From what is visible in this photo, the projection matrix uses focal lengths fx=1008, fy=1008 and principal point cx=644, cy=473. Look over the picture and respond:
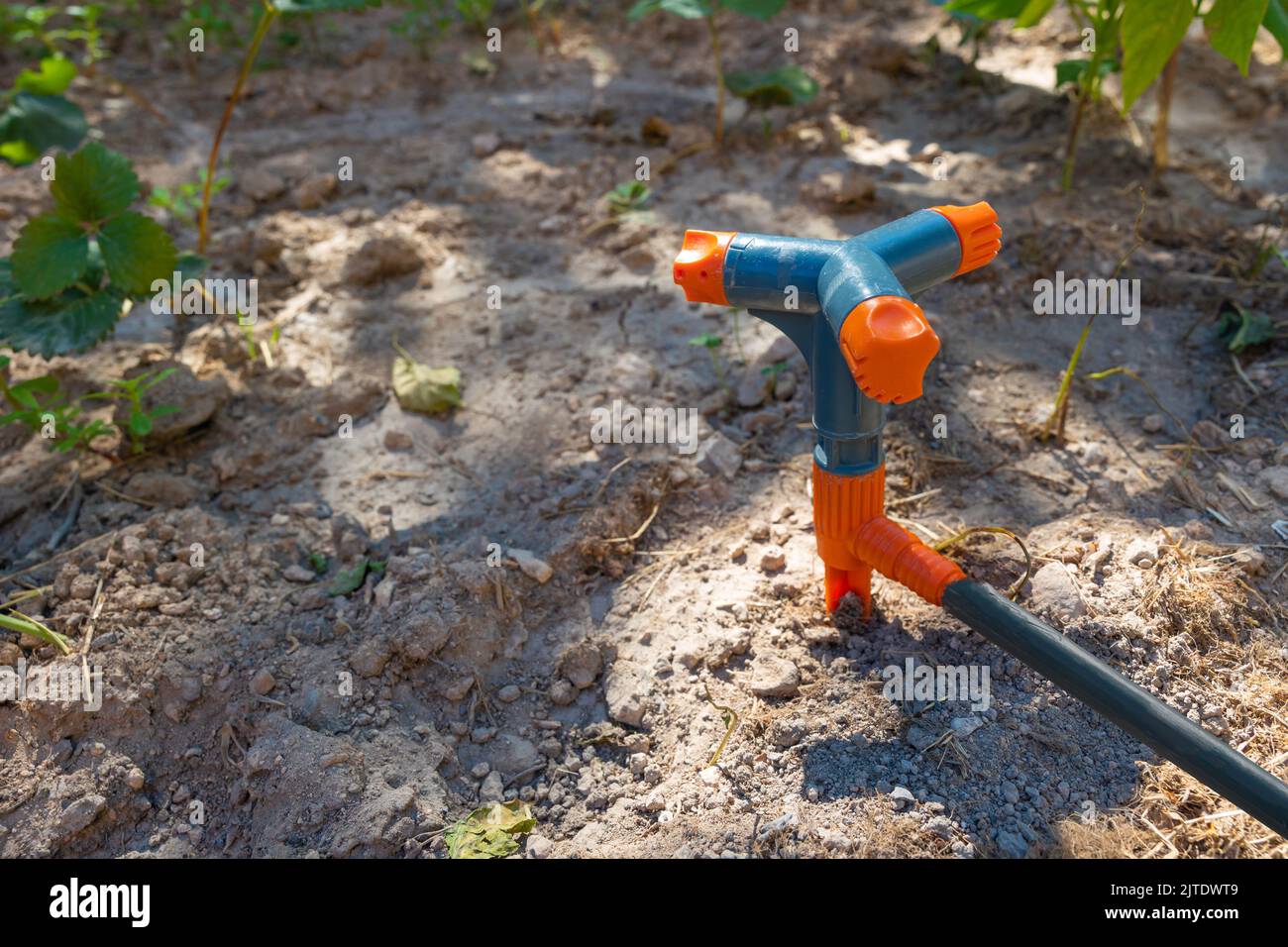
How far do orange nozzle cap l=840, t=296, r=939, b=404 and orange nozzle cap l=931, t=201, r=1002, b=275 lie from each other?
0.95 ft

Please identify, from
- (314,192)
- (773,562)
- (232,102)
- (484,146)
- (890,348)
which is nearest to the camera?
(890,348)

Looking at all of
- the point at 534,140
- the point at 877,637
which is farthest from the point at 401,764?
the point at 534,140

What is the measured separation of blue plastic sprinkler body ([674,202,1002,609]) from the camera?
4.44 ft

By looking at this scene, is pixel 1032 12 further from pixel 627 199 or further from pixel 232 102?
pixel 232 102

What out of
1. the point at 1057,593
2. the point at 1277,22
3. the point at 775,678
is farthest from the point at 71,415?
the point at 1277,22

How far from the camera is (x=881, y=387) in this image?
1.19m

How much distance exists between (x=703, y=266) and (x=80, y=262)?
1.42 meters

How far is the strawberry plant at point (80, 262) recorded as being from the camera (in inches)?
81.7

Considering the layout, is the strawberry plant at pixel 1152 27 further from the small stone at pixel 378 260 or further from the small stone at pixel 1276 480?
the small stone at pixel 378 260

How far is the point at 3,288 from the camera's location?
7.07 feet

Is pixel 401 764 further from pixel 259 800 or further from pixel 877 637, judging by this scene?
pixel 877 637

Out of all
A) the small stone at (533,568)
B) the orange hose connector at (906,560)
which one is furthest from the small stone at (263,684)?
the orange hose connector at (906,560)

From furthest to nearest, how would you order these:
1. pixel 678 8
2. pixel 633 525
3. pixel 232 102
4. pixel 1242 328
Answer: pixel 678 8 → pixel 232 102 → pixel 1242 328 → pixel 633 525

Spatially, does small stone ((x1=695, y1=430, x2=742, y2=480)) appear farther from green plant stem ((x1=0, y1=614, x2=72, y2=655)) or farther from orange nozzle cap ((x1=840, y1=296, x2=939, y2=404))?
green plant stem ((x1=0, y1=614, x2=72, y2=655))
